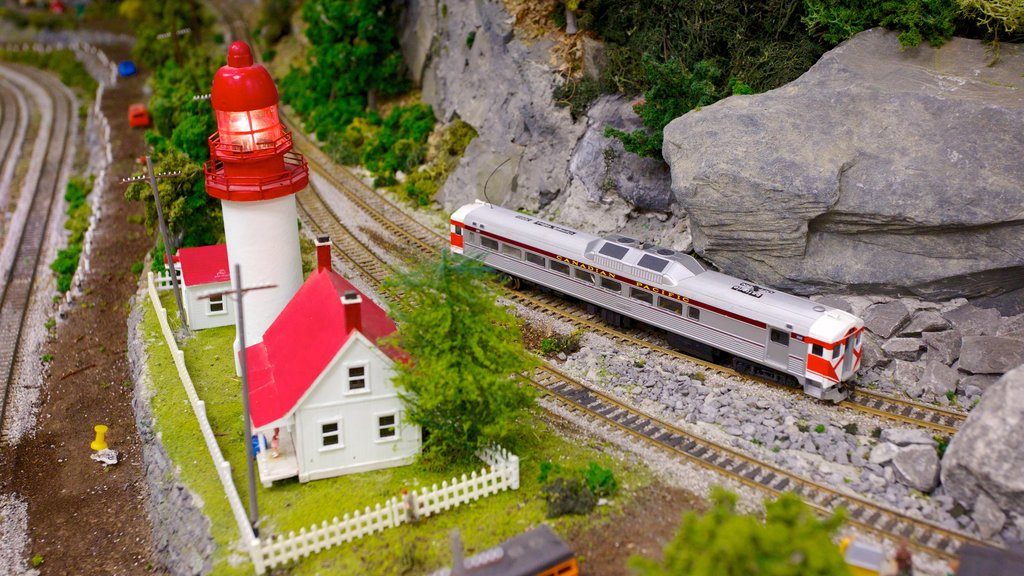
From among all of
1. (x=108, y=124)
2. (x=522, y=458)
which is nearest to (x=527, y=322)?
(x=522, y=458)

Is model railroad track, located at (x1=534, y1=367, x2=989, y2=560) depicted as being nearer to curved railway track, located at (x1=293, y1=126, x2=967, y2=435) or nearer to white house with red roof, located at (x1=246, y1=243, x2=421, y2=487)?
curved railway track, located at (x1=293, y1=126, x2=967, y2=435)

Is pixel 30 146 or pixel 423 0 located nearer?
pixel 423 0

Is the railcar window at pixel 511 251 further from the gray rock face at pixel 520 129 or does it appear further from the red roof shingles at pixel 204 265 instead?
the red roof shingles at pixel 204 265

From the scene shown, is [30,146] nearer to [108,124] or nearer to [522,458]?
[108,124]

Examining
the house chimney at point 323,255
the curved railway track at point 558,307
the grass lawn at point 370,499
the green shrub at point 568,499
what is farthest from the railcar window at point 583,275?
the green shrub at point 568,499

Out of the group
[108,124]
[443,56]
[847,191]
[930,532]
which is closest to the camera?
[930,532]
